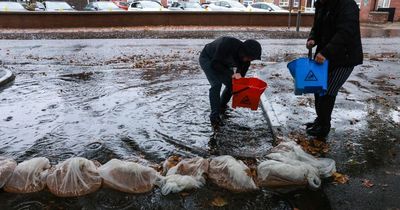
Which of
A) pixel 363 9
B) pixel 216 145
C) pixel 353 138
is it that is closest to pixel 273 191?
pixel 216 145

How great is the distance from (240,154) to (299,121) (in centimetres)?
153

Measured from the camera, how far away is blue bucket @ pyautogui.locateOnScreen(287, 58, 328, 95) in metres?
4.33

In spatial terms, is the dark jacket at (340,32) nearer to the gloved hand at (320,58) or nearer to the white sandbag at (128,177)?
the gloved hand at (320,58)

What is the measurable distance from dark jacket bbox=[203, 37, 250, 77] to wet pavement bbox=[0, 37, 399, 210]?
96cm

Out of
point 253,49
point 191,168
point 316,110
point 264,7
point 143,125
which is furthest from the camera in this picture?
point 264,7

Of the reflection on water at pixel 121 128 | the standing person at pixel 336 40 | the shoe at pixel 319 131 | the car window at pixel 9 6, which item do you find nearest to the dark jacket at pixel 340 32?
the standing person at pixel 336 40

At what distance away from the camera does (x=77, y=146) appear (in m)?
4.78

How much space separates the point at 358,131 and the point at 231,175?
2.43 metres

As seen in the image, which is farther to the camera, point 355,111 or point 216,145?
point 355,111

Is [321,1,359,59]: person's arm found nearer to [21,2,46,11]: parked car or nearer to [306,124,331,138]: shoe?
[306,124,331,138]: shoe

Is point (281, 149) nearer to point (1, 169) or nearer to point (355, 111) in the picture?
point (355, 111)

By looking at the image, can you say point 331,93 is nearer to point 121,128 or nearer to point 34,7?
point 121,128

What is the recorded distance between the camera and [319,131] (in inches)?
195

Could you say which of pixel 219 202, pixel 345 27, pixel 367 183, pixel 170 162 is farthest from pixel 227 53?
pixel 367 183
